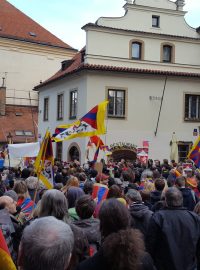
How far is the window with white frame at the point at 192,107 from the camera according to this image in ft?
91.6

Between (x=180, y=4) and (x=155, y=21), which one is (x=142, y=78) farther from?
(x=180, y=4)

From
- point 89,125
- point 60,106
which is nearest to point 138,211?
point 89,125

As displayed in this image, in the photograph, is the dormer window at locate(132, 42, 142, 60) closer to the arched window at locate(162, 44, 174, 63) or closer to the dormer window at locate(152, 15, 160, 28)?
the arched window at locate(162, 44, 174, 63)

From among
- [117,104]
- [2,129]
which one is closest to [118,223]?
[117,104]

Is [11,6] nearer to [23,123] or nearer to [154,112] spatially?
[23,123]

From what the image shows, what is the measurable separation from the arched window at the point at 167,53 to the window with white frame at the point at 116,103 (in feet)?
12.8

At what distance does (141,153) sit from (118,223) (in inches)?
747

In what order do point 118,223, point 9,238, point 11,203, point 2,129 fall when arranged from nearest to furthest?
point 118,223
point 9,238
point 11,203
point 2,129

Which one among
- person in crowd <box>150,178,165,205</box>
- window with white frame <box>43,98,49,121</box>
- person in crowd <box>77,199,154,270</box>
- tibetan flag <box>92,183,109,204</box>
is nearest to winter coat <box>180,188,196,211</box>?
person in crowd <box>150,178,165,205</box>

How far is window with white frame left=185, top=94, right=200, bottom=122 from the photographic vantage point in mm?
27906

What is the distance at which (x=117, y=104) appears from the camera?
86.4 ft

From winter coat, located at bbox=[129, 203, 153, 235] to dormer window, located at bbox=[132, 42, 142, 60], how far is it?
2231cm

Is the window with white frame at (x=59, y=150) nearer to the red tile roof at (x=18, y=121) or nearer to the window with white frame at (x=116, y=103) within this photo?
the window with white frame at (x=116, y=103)

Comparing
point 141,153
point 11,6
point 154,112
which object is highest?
point 11,6
